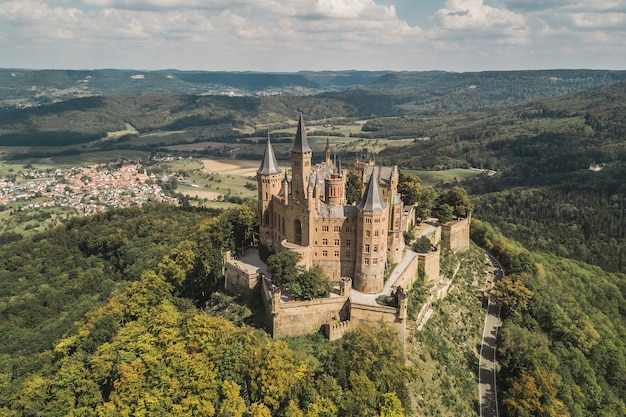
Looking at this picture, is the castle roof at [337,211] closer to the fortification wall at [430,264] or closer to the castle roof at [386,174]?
the castle roof at [386,174]

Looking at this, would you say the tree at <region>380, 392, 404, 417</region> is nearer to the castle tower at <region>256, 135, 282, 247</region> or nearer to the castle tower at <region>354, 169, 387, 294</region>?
the castle tower at <region>354, 169, 387, 294</region>

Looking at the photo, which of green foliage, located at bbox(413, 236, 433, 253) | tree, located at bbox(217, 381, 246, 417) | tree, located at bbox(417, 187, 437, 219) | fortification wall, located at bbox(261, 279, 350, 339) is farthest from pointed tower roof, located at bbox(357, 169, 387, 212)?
tree, located at bbox(417, 187, 437, 219)

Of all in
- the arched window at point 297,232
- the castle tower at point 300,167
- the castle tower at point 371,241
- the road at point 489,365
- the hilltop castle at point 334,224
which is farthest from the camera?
the arched window at point 297,232

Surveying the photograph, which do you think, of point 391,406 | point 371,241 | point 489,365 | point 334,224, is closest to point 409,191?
point 334,224

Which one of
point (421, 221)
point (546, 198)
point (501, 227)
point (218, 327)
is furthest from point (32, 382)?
point (546, 198)

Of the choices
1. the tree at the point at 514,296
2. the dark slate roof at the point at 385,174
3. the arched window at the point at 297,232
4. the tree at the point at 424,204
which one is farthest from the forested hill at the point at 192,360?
the tree at the point at 424,204

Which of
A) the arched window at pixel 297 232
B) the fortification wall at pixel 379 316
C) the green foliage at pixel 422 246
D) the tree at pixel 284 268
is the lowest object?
the fortification wall at pixel 379 316

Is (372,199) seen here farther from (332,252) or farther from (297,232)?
(297,232)
